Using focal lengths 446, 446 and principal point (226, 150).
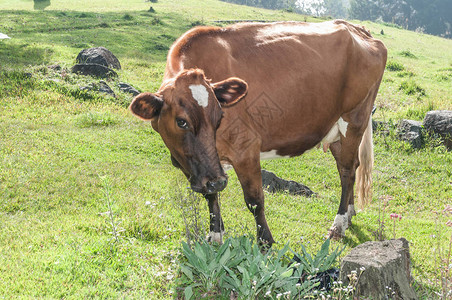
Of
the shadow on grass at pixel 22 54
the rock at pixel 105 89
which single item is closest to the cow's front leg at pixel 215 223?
the rock at pixel 105 89

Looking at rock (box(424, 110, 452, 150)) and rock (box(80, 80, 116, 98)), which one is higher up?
rock (box(424, 110, 452, 150))

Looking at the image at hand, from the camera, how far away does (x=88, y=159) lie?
9461 mm

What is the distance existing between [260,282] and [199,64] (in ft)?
8.71

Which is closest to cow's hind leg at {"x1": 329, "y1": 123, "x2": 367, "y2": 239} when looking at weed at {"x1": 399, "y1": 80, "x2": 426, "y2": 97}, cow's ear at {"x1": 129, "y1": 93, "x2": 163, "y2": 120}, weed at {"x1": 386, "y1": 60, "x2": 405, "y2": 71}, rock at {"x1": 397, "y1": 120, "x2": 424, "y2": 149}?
cow's ear at {"x1": 129, "y1": 93, "x2": 163, "y2": 120}

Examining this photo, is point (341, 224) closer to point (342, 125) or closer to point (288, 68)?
point (342, 125)

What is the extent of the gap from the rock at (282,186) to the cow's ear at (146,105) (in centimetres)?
464

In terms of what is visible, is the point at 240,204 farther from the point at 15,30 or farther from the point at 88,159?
the point at 15,30

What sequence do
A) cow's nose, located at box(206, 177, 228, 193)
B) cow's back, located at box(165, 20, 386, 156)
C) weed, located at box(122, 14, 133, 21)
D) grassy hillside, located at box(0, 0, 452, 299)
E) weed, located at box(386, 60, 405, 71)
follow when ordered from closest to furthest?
cow's nose, located at box(206, 177, 228, 193) < grassy hillside, located at box(0, 0, 452, 299) < cow's back, located at box(165, 20, 386, 156) < weed, located at box(386, 60, 405, 71) < weed, located at box(122, 14, 133, 21)

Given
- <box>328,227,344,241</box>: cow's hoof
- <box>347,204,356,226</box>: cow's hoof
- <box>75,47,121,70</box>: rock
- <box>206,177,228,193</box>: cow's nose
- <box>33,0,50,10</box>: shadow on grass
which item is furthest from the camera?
<box>33,0,50,10</box>: shadow on grass

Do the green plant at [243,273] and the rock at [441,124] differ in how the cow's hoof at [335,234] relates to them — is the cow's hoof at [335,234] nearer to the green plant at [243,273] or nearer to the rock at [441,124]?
the green plant at [243,273]

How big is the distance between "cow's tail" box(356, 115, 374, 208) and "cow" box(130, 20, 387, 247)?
41cm

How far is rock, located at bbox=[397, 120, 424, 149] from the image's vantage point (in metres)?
11.7

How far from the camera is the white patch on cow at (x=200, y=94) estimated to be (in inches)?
175

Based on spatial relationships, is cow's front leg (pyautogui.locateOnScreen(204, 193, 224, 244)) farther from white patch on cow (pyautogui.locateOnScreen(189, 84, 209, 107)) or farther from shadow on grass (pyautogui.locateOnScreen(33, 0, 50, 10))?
shadow on grass (pyautogui.locateOnScreen(33, 0, 50, 10))
